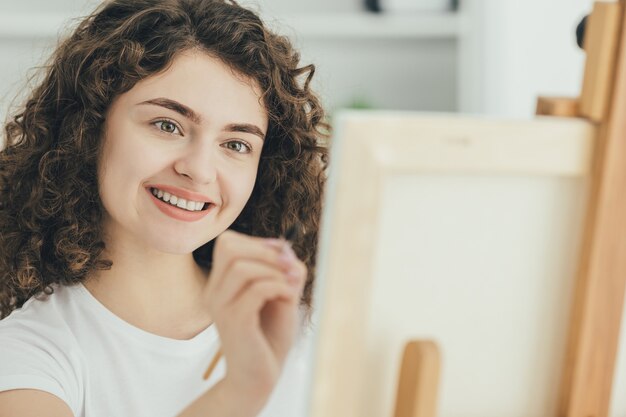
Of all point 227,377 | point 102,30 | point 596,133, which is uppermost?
point 102,30

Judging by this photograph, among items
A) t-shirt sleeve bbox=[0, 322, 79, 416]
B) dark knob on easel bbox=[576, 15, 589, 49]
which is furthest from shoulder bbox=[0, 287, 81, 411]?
dark knob on easel bbox=[576, 15, 589, 49]

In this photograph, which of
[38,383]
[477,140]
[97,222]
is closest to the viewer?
[477,140]

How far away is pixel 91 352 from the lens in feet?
3.94

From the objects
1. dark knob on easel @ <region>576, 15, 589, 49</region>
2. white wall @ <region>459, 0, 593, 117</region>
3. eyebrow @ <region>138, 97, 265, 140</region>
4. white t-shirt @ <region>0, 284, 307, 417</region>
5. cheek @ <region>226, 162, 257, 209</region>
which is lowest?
white t-shirt @ <region>0, 284, 307, 417</region>

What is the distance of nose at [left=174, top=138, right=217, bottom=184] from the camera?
1136mm

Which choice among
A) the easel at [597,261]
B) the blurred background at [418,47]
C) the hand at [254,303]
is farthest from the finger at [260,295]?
the blurred background at [418,47]

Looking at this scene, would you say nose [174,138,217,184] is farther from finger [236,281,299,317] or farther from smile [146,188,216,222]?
finger [236,281,299,317]

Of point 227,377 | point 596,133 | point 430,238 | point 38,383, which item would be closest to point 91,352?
point 38,383

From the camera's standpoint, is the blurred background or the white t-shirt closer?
the white t-shirt

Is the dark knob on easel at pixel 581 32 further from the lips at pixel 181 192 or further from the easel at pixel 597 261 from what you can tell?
the lips at pixel 181 192

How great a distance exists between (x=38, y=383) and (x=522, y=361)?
62cm

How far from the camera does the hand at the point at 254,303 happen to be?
2.40 feet

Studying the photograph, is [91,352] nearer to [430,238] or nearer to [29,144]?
[29,144]

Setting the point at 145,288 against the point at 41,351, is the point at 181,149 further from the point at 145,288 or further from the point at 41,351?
the point at 41,351
